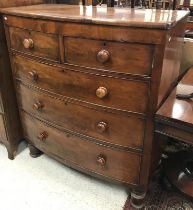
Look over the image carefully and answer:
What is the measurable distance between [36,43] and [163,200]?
1.04 meters

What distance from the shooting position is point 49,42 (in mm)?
1052

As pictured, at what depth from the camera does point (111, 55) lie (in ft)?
2.99

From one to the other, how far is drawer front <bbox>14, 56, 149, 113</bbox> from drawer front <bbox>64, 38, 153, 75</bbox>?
51 mm

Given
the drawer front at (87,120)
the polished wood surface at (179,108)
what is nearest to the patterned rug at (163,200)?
the drawer front at (87,120)

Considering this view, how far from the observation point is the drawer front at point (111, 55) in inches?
34.0

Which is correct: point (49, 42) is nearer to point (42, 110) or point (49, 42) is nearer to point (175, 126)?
point (42, 110)

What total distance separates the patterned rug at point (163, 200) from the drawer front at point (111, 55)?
764mm

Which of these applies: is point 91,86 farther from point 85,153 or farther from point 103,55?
point 85,153

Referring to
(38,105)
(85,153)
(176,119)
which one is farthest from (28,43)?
(176,119)

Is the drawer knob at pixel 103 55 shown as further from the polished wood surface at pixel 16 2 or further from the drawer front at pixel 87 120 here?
the polished wood surface at pixel 16 2

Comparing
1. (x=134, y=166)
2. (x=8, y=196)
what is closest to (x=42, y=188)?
(x=8, y=196)

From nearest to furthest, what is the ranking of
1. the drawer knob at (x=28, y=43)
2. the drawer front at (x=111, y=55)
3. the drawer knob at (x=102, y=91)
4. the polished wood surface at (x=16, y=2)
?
the drawer front at (x=111, y=55) → the drawer knob at (x=102, y=91) → the drawer knob at (x=28, y=43) → the polished wood surface at (x=16, y=2)

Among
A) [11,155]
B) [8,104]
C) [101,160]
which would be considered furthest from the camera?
[11,155]

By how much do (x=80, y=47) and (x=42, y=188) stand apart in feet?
2.88
